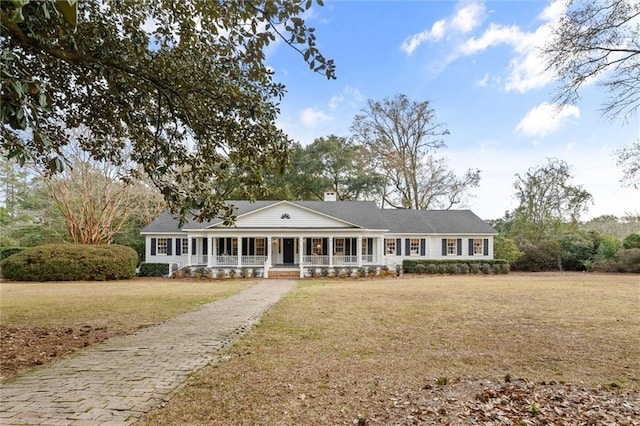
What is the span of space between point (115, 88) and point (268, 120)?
2337 mm

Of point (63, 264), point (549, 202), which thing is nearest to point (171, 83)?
point (63, 264)

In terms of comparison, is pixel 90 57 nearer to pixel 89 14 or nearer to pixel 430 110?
pixel 89 14

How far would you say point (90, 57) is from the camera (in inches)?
215

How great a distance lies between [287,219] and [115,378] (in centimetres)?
1963

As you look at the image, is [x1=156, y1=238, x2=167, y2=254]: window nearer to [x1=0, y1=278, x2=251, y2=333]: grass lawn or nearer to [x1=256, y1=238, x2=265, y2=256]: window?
[x1=256, y1=238, x2=265, y2=256]: window

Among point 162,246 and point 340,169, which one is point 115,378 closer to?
point 162,246

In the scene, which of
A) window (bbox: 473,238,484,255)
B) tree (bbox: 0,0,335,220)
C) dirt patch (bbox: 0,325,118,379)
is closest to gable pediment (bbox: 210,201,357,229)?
window (bbox: 473,238,484,255)

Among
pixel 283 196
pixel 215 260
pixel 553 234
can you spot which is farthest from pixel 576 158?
pixel 215 260

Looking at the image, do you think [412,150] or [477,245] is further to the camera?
[412,150]

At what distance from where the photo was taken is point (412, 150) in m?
34.9

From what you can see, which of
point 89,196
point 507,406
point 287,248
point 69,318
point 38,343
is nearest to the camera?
point 507,406

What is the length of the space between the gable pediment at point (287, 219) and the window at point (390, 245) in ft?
13.6

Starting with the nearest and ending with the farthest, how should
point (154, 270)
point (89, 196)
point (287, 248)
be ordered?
point (154, 270) → point (89, 196) → point (287, 248)

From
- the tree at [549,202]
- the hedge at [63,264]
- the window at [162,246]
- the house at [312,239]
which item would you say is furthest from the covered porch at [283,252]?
the tree at [549,202]
